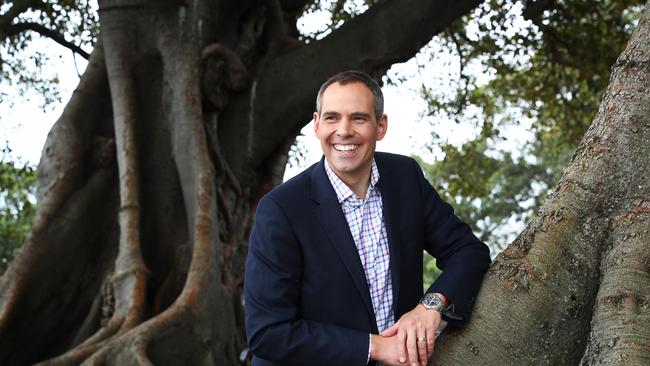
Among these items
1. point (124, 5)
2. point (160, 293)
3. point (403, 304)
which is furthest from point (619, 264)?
point (124, 5)

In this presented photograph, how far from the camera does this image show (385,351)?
2408 millimetres

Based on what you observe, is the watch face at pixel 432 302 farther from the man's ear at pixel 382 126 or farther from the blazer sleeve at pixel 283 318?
the man's ear at pixel 382 126

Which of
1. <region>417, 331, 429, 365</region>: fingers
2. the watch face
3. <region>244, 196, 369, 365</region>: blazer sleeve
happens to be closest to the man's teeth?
<region>244, 196, 369, 365</region>: blazer sleeve

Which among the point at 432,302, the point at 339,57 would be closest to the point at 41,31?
the point at 339,57

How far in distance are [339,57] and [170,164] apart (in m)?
1.75

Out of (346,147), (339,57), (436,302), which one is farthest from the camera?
(339,57)

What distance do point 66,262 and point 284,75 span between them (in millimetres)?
2458

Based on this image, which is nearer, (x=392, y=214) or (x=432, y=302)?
(x=432, y=302)

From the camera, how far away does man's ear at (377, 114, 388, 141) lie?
106 inches

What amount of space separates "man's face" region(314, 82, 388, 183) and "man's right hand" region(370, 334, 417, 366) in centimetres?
58

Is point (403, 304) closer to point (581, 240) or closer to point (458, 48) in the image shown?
point (581, 240)

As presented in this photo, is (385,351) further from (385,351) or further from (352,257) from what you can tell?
(352,257)

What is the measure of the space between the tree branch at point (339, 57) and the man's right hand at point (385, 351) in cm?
476

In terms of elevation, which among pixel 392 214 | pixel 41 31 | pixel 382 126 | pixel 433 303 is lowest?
pixel 433 303
